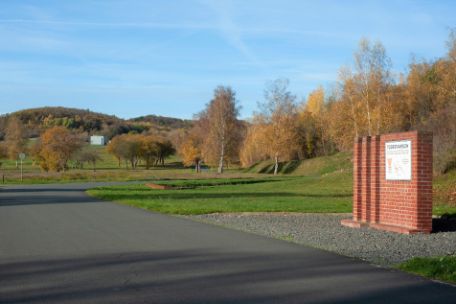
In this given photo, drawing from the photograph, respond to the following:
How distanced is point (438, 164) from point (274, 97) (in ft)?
141

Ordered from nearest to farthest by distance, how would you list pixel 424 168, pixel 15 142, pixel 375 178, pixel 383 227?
pixel 424 168, pixel 383 227, pixel 375 178, pixel 15 142

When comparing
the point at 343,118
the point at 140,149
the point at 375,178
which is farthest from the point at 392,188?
the point at 140,149

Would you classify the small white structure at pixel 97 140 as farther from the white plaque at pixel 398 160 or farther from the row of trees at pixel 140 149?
the white plaque at pixel 398 160

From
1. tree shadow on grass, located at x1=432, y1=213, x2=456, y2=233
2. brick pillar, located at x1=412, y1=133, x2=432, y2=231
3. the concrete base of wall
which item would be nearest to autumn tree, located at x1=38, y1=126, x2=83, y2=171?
the concrete base of wall

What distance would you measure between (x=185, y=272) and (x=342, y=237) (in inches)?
223

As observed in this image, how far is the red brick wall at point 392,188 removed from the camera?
A: 46.0ft

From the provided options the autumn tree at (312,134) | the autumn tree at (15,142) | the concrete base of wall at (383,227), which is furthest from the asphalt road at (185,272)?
the autumn tree at (15,142)

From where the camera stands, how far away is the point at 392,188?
1498cm

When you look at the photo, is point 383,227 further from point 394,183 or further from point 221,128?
point 221,128

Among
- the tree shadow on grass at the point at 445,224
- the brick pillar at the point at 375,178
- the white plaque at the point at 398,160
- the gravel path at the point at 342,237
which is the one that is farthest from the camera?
the brick pillar at the point at 375,178

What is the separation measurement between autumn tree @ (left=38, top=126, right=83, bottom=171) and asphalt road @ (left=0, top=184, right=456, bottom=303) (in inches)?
2807

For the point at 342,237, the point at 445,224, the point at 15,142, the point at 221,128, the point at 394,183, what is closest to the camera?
the point at 342,237

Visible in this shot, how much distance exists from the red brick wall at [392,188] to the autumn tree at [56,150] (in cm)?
7270

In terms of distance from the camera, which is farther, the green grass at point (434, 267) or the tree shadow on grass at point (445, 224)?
the tree shadow on grass at point (445, 224)
